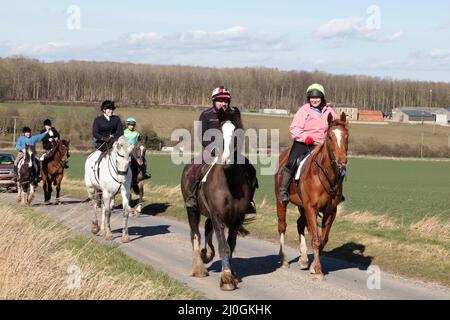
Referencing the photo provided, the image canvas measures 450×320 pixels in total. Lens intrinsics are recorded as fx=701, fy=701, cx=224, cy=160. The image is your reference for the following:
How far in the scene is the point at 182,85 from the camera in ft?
523

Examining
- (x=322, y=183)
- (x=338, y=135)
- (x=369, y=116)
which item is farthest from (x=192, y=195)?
(x=369, y=116)

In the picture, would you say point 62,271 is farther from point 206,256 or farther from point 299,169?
point 299,169

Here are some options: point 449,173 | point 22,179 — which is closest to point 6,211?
point 22,179

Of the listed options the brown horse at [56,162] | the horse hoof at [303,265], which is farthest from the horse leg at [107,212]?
the brown horse at [56,162]

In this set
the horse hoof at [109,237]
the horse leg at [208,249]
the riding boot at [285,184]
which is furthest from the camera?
the horse hoof at [109,237]

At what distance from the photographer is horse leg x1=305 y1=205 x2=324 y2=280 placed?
11.1 meters

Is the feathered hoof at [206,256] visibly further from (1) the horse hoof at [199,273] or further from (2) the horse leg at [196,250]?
(1) the horse hoof at [199,273]

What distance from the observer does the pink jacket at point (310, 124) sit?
39.8ft

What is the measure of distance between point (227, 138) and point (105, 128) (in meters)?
7.68

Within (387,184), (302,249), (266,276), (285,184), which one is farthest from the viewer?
(387,184)

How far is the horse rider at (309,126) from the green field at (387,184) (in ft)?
31.7

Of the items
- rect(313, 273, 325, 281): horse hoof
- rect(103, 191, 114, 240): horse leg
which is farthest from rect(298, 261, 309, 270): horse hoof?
rect(103, 191, 114, 240): horse leg
